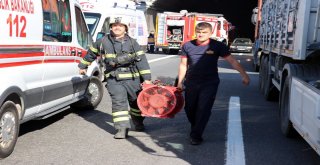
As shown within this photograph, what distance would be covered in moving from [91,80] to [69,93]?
4.39 ft

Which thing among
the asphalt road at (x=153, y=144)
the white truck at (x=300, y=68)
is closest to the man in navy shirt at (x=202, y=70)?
the asphalt road at (x=153, y=144)

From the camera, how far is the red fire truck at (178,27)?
29.9 meters

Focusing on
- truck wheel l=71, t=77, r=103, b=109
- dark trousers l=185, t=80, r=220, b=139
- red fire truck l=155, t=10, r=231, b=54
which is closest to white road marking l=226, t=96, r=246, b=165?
dark trousers l=185, t=80, r=220, b=139

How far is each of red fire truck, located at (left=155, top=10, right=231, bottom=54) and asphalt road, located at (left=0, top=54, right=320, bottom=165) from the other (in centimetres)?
2206

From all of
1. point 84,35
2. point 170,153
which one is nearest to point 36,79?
point 170,153

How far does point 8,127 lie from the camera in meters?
5.16

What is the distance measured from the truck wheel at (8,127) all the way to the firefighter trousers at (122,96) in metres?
1.38

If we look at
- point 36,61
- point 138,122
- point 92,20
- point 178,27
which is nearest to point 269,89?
point 138,122

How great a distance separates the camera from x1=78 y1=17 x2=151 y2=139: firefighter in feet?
20.4

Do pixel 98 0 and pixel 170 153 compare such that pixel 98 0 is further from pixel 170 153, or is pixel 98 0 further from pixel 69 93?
pixel 170 153

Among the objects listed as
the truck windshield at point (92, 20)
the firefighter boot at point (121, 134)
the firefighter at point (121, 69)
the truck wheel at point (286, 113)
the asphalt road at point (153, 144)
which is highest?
the truck windshield at point (92, 20)

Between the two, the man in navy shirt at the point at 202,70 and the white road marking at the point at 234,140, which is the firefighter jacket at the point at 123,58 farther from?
the white road marking at the point at 234,140

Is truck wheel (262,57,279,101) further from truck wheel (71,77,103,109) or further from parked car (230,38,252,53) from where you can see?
parked car (230,38,252,53)

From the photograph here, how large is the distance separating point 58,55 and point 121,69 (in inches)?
34.1
